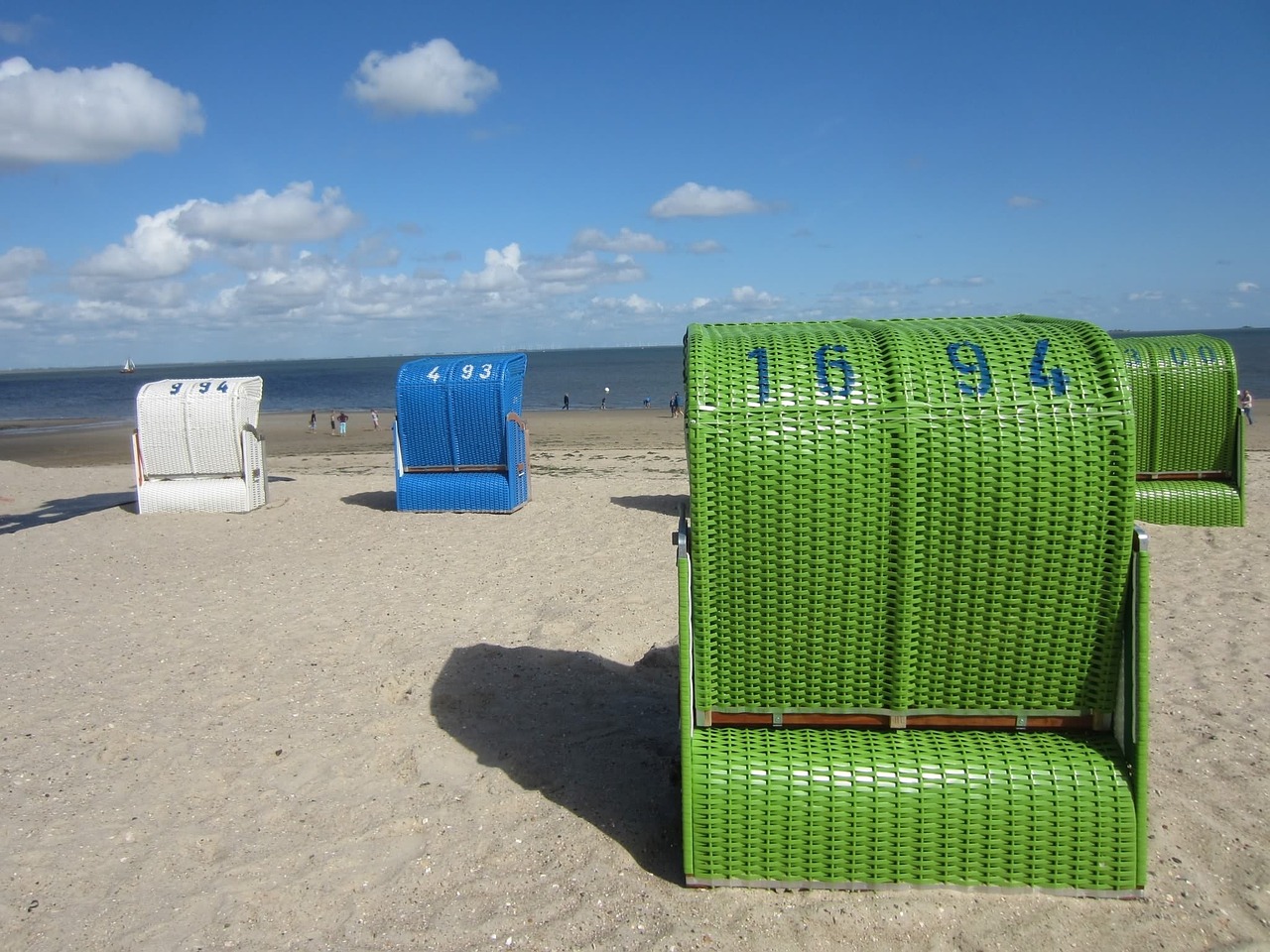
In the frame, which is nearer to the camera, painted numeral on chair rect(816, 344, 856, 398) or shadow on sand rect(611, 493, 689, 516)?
painted numeral on chair rect(816, 344, 856, 398)

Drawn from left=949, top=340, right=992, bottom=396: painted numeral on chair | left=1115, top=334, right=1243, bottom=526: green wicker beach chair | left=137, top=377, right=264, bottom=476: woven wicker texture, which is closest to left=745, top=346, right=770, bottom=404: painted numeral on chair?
left=949, top=340, right=992, bottom=396: painted numeral on chair

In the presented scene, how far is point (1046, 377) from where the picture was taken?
3676 mm

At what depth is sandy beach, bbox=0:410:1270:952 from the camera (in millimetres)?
3562

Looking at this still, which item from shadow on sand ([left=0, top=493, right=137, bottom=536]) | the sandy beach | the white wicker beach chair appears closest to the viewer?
the sandy beach

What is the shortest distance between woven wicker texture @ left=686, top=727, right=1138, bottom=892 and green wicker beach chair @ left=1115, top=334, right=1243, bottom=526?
8360 mm

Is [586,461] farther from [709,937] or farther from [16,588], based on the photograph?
[709,937]

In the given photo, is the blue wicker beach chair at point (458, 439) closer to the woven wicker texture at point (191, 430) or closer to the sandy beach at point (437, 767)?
the woven wicker texture at point (191, 430)

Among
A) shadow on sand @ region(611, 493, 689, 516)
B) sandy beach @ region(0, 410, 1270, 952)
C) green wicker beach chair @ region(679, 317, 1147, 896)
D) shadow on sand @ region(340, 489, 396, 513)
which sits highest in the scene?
green wicker beach chair @ region(679, 317, 1147, 896)

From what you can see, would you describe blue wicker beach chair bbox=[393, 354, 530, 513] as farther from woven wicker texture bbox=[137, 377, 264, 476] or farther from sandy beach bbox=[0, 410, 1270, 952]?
sandy beach bbox=[0, 410, 1270, 952]

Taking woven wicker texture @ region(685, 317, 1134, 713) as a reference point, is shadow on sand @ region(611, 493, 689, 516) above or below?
below

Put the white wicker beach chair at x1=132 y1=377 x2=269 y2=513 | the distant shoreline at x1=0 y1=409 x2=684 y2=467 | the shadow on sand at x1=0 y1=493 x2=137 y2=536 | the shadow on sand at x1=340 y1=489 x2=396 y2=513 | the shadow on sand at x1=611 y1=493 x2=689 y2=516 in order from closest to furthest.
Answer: the shadow on sand at x1=611 y1=493 x2=689 y2=516
the white wicker beach chair at x1=132 y1=377 x2=269 y2=513
the shadow on sand at x1=0 y1=493 x2=137 y2=536
the shadow on sand at x1=340 y1=489 x2=396 y2=513
the distant shoreline at x1=0 y1=409 x2=684 y2=467

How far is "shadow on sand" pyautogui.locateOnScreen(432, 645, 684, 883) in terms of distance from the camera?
4.36 meters

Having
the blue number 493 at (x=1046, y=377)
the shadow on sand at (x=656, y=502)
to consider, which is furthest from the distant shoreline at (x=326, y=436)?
the blue number 493 at (x=1046, y=377)

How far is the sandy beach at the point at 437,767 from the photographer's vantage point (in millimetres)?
3562
